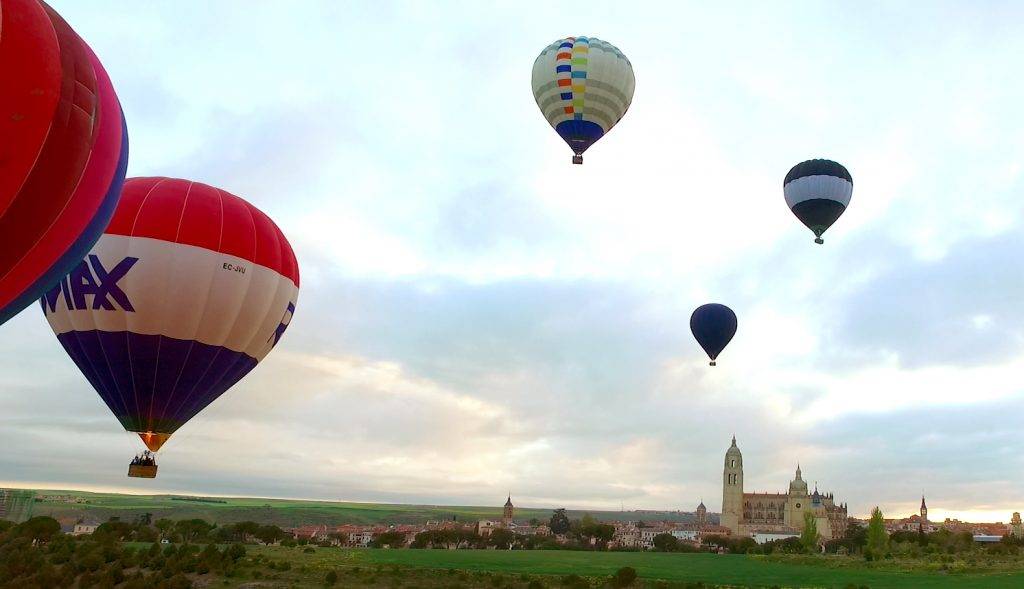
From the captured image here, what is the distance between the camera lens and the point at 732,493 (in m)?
169

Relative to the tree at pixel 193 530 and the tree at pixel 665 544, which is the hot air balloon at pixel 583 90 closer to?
the tree at pixel 665 544

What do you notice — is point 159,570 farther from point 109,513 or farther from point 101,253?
point 109,513

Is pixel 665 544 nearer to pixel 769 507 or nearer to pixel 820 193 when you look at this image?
pixel 820 193

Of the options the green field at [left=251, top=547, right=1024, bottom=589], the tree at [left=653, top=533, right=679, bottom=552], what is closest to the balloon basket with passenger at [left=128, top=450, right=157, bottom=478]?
the green field at [left=251, top=547, right=1024, bottom=589]

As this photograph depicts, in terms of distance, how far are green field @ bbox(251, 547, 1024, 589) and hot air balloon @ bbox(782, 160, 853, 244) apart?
65.6ft

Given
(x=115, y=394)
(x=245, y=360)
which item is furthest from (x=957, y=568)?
(x=115, y=394)

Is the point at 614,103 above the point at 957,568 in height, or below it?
above

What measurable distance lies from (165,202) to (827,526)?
161 meters

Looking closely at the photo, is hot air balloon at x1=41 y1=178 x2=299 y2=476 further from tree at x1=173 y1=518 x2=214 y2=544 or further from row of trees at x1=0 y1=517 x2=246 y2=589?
tree at x1=173 y1=518 x2=214 y2=544

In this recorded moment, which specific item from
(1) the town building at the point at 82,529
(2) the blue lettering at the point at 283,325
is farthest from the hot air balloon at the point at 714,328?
(1) the town building at the point at 82,529

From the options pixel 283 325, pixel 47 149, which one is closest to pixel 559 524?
pixel 283 325

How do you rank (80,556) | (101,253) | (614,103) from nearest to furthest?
(101,253) < (614,103) < (80,556)

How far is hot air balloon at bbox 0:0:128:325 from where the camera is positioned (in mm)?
11656

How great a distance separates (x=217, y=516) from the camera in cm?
18900
